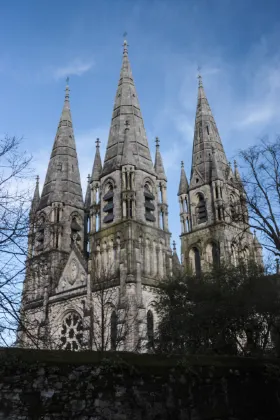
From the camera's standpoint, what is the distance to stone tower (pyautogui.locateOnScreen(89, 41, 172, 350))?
28750mm

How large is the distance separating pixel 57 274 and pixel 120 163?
9981mm

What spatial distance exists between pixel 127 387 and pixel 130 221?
2259cm

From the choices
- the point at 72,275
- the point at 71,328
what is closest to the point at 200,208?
the point at 72,275

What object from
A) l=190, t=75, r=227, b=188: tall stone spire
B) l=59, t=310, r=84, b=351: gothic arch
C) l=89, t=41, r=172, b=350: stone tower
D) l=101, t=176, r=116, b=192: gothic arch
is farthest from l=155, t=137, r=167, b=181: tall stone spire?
l=59, t=310, r=84, b=351: gothic arch

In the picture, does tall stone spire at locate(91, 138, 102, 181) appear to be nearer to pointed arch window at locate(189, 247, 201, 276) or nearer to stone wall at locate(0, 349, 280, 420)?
pointed arch window at locate(189, 247, 201, 276)

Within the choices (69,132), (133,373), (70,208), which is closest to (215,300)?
(133,373)

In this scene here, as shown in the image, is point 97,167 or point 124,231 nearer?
point 124,231

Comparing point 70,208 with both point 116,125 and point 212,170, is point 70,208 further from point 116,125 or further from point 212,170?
point 212,170

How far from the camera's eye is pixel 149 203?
3441cm

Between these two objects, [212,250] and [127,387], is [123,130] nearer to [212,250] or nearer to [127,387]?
[212,250]

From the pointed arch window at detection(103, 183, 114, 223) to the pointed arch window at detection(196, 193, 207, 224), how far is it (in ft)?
29.9

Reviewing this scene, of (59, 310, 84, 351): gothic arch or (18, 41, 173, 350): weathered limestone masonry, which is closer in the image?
(18, 41, 173, 350): weathered limestone masonry

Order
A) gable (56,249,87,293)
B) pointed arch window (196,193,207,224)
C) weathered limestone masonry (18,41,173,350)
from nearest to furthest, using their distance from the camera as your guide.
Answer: weathered limestone masonry (18,41,173,350), gable (56,249,87,293), pointed arch window (196,193,207,224)

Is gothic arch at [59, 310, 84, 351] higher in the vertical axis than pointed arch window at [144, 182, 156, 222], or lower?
lower
